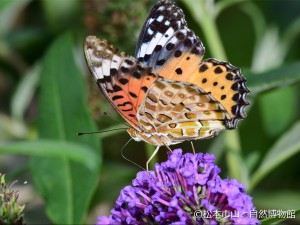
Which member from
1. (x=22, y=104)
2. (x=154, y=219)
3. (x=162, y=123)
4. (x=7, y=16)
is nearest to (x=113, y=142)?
(x=22, y=104)

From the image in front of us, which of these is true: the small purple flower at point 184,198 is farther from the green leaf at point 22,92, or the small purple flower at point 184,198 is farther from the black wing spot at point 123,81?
the green leaf at point 22,92

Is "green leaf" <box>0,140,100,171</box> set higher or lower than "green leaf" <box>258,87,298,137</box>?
lower

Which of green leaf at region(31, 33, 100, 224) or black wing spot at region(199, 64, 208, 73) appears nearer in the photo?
black wing spot at region(199, 64, 208, 73)

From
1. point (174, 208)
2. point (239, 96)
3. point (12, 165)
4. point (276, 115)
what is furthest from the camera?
point (12, 165)

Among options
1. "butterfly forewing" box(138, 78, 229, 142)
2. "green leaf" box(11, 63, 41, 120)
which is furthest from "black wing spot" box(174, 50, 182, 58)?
"green leaf" box(11, 63, 41, 120)

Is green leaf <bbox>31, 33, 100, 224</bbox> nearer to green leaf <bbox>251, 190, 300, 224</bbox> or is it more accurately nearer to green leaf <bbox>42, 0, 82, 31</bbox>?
green leaf <bbox>42, 0, 82, 31</bbox>

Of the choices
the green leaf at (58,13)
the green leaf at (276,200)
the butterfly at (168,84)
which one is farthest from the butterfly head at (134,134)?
the green leaf at (58,13)

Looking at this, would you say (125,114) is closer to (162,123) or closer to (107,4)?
(162,123)
